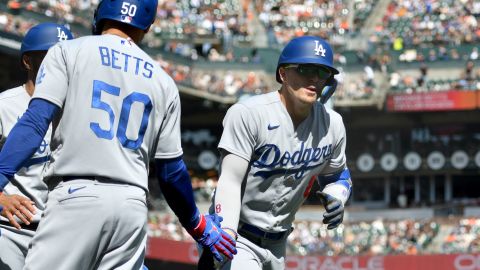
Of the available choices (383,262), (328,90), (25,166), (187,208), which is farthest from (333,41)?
(187,208)

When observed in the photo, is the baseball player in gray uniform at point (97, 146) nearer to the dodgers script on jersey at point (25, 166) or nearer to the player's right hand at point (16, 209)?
the player's right hand at point (16, 209)

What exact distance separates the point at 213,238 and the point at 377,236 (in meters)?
20.5

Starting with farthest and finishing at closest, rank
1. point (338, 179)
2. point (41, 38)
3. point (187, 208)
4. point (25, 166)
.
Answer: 1. point (338, 179)
2. point (41, 38)
3. point (25, 166)
4. point (187, 208)

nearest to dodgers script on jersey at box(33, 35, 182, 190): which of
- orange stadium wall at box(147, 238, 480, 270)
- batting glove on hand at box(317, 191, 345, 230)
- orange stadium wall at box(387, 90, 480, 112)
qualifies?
batting glove on hand at box(317, 191, 345, 230)

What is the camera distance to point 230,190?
6012 millimetres

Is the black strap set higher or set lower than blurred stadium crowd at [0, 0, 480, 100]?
lower

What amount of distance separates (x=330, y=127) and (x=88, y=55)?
237 cm

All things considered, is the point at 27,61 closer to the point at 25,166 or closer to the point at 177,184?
the point at 25,166

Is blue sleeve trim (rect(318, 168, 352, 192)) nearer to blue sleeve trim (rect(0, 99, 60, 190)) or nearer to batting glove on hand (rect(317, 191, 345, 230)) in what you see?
batting glove on hand (rect(317, 191, 345, 230))

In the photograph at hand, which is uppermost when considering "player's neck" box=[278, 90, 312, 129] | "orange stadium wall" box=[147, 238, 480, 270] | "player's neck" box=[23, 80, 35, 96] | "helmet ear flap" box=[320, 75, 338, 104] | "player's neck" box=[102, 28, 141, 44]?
"player's neck" box=[102, 28, 141, 44]

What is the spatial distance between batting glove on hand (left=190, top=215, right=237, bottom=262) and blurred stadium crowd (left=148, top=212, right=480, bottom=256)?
17634mm

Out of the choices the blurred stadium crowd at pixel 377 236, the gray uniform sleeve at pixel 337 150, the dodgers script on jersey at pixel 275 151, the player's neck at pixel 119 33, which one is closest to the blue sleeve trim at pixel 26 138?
the player's neck at pixel 119 33

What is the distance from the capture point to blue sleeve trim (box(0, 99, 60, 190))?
4371 mm

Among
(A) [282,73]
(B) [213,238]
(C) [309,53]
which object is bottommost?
(B) [213,238]
